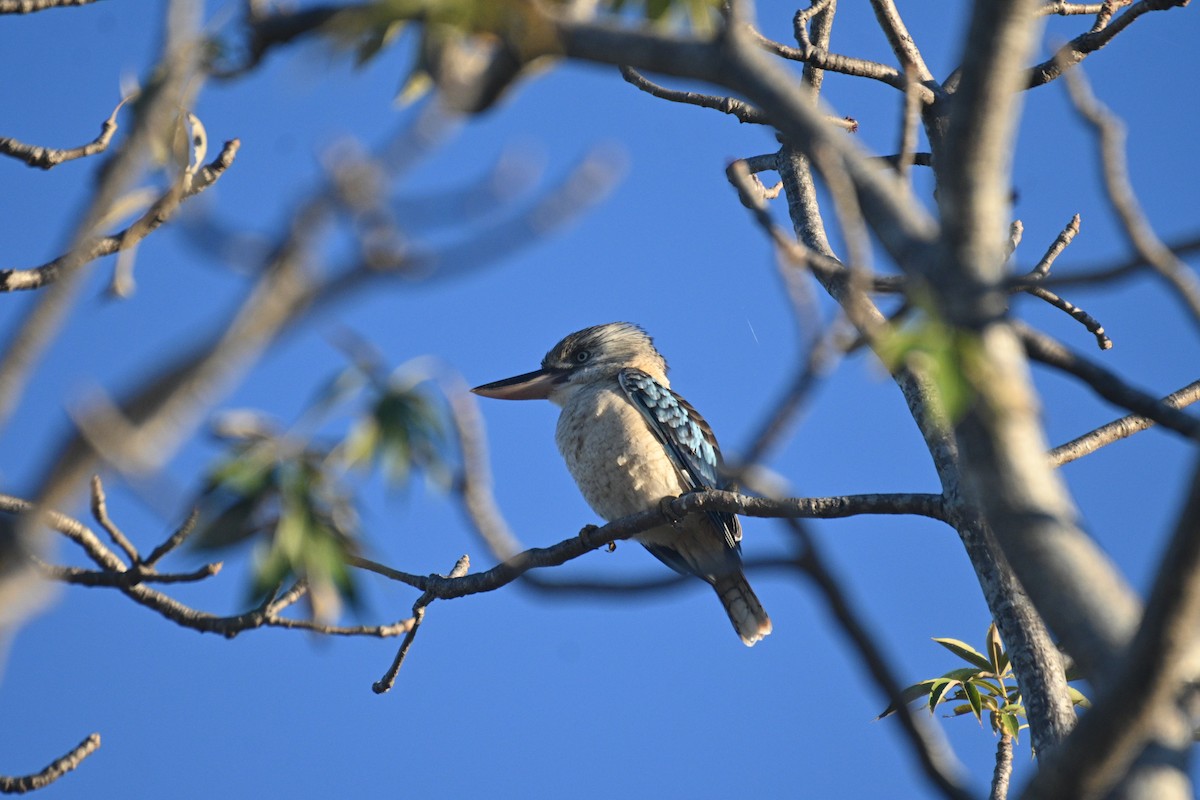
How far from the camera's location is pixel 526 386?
23.7 ft

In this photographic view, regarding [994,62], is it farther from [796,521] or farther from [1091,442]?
[1091,442]

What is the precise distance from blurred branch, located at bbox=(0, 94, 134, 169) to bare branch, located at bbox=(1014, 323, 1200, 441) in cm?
261

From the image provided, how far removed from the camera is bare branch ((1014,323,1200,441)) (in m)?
2.03

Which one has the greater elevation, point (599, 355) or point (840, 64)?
point (599, 355)

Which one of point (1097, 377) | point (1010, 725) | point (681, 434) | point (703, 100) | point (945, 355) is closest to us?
point (945, 355)

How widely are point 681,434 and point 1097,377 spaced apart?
4416 mm

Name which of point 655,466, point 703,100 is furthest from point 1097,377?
point 655,466

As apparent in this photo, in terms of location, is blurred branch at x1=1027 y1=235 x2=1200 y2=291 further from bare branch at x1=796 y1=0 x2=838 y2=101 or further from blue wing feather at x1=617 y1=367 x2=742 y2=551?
blue wing feather at x1=617 y1=367 x2=742 y2=551

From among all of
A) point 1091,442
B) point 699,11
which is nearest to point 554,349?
point 1091,442

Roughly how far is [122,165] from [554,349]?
5690 millimetres

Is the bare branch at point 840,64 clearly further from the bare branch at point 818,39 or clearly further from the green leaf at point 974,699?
the green leaf at point 974,699

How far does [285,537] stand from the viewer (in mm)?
2207

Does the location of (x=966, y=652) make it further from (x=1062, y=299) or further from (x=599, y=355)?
(x=599, y=355)

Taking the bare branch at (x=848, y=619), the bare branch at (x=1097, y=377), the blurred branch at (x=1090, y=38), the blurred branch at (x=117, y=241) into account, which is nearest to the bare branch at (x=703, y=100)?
the blurred branch at (x=1090, y=38)
